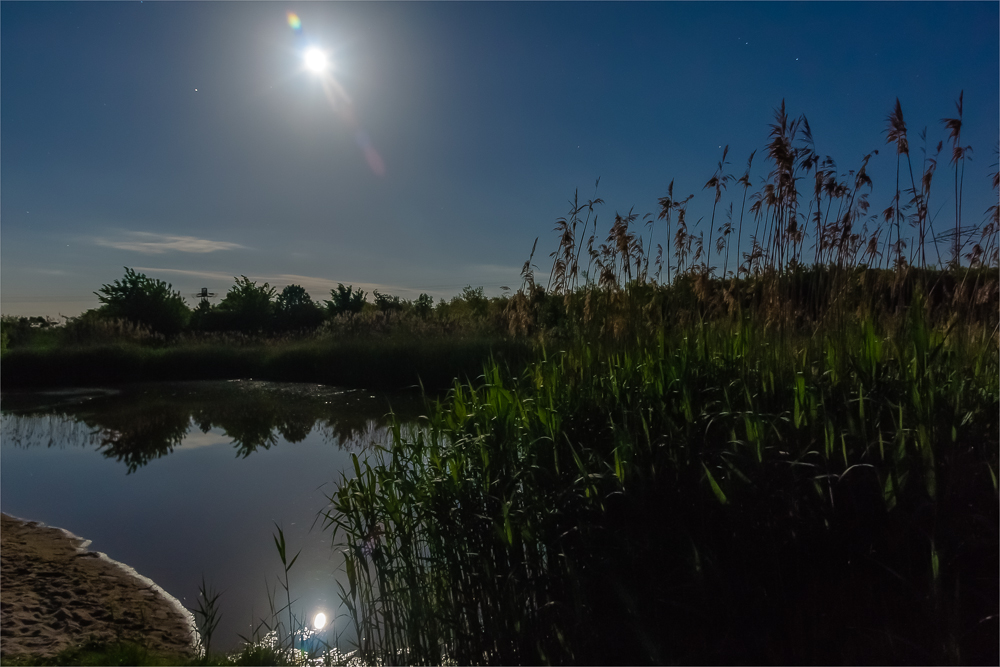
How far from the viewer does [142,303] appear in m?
21.1

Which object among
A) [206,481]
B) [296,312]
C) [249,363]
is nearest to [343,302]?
[296,312]

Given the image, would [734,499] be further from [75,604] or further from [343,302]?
[343,302]

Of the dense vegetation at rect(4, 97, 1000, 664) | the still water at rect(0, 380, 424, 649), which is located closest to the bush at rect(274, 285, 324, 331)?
the still water at rect(0, 380, 424, 649)

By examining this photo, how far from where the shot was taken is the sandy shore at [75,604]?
2.71 metres

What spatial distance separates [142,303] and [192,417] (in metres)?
14.9

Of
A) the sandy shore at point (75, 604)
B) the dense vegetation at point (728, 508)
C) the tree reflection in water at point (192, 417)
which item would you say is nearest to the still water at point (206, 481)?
the tree reflection in water at point (192, 417)

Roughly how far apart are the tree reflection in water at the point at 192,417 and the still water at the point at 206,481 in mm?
33

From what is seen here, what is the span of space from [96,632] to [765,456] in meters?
3.16

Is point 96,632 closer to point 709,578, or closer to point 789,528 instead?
point 709,578

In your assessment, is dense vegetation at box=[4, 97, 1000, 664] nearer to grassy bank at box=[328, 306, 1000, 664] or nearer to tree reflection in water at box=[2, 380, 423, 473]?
grassy bank at box=[328, 306, 1000, 664]

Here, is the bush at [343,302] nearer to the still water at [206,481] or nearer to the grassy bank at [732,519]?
the still water at [206,481]

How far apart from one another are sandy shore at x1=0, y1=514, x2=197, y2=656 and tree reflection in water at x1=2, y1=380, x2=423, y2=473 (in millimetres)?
2543

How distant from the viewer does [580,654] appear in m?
1.94

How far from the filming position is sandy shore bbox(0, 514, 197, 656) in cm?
271
